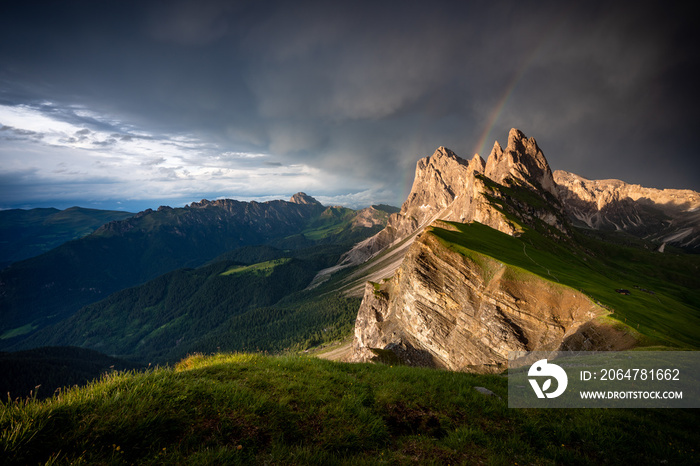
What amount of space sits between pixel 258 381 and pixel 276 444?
2897 mm

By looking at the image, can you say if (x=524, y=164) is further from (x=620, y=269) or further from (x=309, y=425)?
(x=309, y=425)

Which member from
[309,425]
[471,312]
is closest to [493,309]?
[471,312]

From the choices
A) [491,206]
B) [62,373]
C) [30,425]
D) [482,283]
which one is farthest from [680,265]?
[62,373]

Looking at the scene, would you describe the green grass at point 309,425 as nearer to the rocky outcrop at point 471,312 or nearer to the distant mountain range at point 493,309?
the distant mountain range at point 493,309

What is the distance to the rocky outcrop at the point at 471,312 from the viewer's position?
37844mm

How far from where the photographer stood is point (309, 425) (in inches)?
287

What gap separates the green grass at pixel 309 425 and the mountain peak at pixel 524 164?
192011 mm

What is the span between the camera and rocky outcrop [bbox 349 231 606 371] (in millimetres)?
37844

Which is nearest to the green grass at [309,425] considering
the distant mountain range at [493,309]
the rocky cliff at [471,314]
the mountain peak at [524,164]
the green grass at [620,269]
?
the rocky cliff at [471,314]

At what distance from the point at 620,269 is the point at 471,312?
4798 inches

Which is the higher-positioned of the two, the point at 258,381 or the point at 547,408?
the point at 258,381

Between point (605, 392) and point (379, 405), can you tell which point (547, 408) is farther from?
point (379, 405)

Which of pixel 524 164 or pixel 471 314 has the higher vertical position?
pixel 524 164

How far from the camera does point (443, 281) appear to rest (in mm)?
51500
